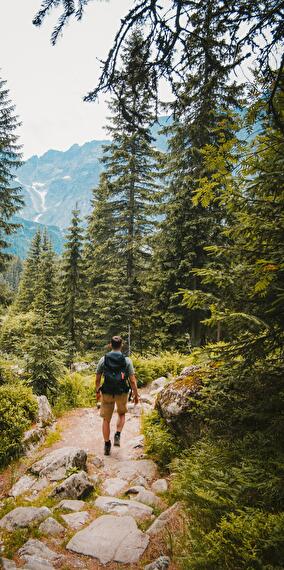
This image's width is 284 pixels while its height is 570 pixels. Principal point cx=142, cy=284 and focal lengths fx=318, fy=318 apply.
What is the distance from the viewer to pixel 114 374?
632cm

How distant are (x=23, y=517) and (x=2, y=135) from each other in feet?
62.5

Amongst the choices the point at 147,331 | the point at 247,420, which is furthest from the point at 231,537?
the point at 147,331

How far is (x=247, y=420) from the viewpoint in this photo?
4223 millimetres

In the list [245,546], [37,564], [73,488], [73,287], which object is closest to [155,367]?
[73,488]

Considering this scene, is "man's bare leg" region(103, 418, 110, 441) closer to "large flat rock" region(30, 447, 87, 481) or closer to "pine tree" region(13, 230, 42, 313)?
"large flat rock" region(30, 447, 87, 481)

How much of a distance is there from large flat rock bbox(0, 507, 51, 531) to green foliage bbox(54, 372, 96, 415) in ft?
17.0

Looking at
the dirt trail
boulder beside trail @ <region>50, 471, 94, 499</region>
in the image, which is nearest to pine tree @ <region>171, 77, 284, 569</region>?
boulder beside trail @ <region>50, 471, 94, 499</region>

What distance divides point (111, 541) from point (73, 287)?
18.7m

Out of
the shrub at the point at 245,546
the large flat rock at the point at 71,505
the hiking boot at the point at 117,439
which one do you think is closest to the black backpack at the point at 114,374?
the hiking boot at the point at 117,439

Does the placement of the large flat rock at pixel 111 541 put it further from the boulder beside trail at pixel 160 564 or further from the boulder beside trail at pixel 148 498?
the boulder beside trail at pixel 148 498

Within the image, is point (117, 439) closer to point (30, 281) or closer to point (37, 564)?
point (37, 564)

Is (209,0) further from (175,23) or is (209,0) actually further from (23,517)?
(23,517)

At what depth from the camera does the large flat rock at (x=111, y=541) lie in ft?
11.6

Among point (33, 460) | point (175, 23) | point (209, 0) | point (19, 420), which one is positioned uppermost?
point (209, 0)
